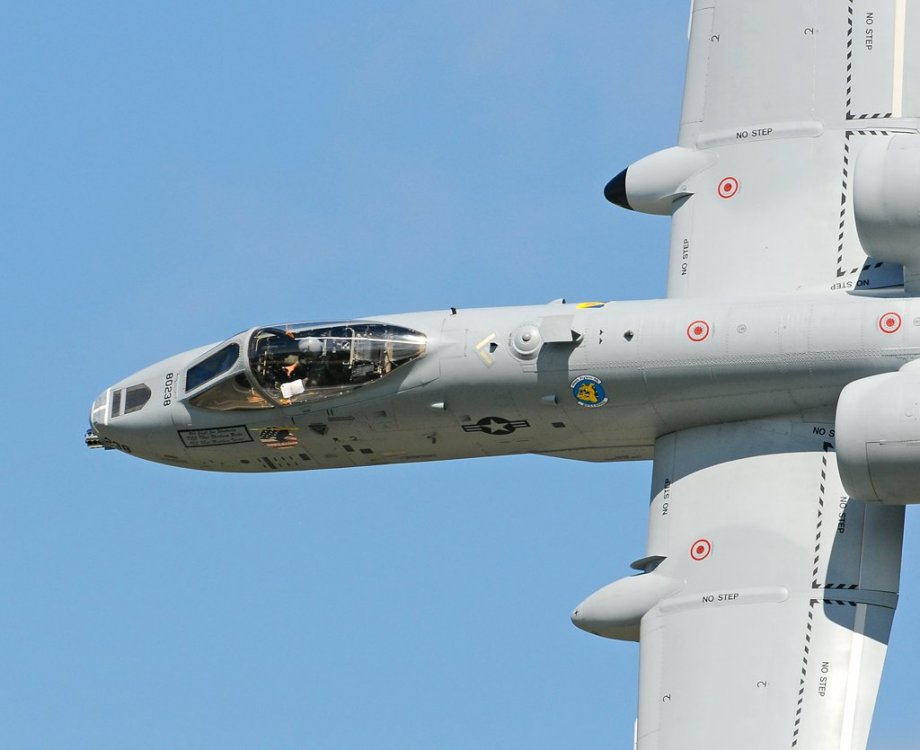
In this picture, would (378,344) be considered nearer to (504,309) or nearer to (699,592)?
(504,309)

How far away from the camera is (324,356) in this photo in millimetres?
38438

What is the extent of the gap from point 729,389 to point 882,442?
373 centimetres

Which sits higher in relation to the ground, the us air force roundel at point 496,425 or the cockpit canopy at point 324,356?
the cockpit canopy at point 324,356

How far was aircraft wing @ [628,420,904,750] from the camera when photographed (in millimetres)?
34781

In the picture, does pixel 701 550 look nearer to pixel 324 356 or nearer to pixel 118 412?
pixel 324 356

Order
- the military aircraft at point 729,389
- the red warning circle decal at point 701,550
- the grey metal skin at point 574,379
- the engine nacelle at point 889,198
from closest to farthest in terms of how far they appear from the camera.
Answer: the engine nacelle at point 889,198
the military aircraft at point 729,389
the grey metal skin at point 574,379
the red warning circle decal at point 701,550

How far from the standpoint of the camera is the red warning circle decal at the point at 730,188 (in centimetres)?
3944

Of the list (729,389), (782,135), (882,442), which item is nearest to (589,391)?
(729,389)

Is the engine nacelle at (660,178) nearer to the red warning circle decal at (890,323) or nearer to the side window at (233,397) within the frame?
the red warning circle decal at (890,323)

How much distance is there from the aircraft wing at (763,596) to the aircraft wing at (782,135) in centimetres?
303

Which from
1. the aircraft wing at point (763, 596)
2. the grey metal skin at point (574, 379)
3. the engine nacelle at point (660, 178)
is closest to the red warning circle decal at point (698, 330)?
the grey metal skin at point (574, 379)

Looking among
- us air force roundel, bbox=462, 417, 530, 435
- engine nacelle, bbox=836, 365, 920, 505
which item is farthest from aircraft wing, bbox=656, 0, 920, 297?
engine nacelle, bbox=836, 365, 920, 505

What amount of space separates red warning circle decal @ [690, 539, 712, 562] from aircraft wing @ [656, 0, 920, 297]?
4.24 meters

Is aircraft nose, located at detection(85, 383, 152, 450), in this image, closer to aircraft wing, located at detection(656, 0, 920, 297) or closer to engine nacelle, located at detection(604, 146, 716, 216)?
engine nacelle, located at detection(604, 146, 716, 216)
